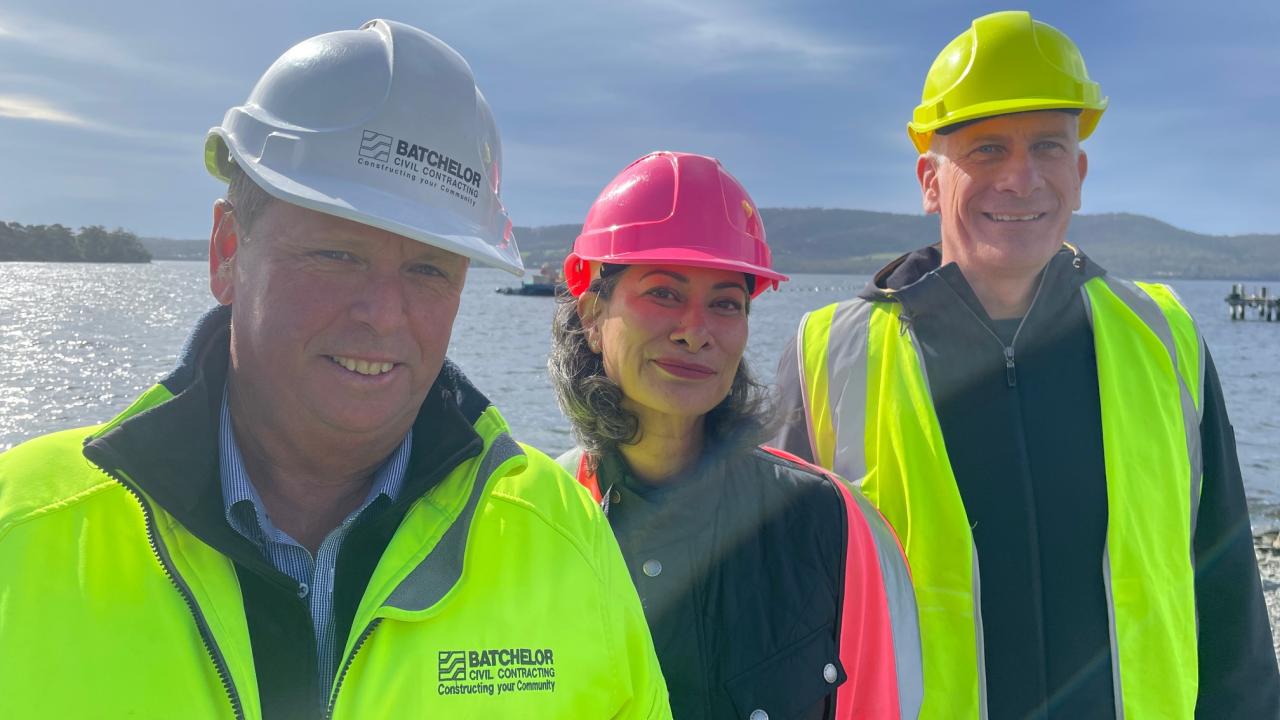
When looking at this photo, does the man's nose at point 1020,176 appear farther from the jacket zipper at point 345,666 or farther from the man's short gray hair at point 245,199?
the jacket zipper at point 345,666

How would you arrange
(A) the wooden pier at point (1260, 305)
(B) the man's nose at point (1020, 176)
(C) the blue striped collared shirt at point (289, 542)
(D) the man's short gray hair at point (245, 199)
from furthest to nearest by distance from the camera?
(A) the wooden pier at point (1260, 305)
(B) the man's nose at point (1020, 176)
(D) the man's short gray hair at point (245, 199)
(C) the blue striped collared shirt at point (289, 542)

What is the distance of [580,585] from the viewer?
1881 millimetres

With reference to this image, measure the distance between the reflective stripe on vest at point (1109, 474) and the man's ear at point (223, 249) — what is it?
80.2 inches

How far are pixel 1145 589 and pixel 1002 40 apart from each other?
6.48 feet

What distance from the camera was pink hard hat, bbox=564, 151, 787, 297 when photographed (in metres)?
2.89

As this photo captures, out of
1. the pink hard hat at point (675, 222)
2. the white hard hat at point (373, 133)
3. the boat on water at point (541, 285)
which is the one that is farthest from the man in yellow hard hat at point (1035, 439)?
the boat on water at point (541, 285)

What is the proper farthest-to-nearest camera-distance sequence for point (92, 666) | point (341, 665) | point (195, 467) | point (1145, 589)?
point (1145, 589)
point (195, 467)
point (341, 665)
point (92, 666)

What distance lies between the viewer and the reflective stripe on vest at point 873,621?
2.62m

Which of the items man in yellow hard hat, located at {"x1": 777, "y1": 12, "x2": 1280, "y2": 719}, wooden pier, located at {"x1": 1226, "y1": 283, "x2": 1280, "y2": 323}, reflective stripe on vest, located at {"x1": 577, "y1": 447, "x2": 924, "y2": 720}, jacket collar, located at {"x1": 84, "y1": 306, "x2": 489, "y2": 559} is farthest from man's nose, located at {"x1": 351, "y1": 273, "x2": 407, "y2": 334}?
wooden pier, located at {"x1": 1226, "y1": 283, "x2": 1280, "y2": 323}

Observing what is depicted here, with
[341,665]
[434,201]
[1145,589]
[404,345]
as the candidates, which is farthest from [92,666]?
[1145,589]

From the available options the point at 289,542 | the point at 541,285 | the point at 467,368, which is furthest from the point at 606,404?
the point at 541,285

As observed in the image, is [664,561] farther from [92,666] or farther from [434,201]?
[92,666]

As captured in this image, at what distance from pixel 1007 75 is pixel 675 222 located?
1326 mm

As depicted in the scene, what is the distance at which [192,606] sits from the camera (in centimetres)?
165
